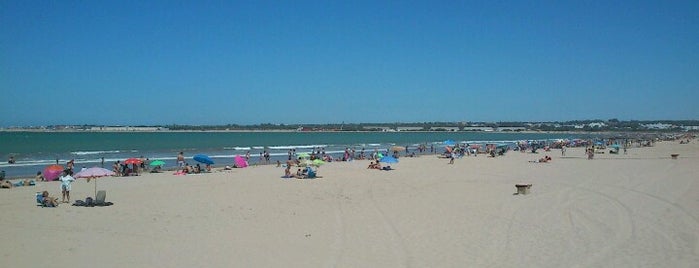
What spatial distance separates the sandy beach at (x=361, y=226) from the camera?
8.68 meters

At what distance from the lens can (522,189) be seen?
16578 mm

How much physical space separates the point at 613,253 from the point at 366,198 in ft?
25.9

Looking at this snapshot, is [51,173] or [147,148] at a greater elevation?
[51,173]

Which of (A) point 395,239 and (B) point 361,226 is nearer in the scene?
(A) point 395,239

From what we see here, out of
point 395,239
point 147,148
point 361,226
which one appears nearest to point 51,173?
point 361,226

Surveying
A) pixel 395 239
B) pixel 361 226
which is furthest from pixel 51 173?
pixel 395 239

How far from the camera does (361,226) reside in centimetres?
1140

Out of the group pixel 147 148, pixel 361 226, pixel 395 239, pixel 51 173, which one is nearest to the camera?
pixel 395 239

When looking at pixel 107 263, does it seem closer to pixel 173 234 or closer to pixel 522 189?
pixel 173 234

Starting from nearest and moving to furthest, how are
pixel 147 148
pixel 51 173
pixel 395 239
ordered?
1. pixel 395 239
2. pixel 51 173
3. pixel 147 148

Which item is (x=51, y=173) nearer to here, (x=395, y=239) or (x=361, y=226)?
(x=361, y=226)

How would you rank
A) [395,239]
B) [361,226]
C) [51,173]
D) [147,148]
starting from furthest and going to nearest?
[147,148] → [51,173] → [361,226] → [395,239]

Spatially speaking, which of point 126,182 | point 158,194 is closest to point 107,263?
point 158,194

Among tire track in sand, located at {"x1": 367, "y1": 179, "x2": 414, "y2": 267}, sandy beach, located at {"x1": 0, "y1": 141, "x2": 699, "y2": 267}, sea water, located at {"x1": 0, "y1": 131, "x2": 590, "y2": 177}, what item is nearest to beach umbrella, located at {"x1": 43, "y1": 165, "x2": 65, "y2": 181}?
sandy beach, located at {"x1": 0, "y1": 141, "x2": 699, "y2": 267}
